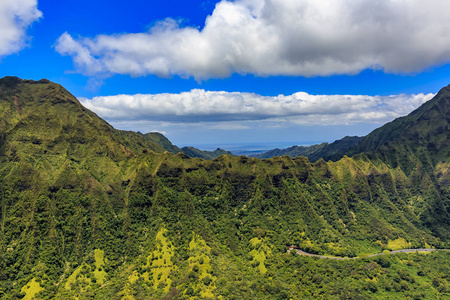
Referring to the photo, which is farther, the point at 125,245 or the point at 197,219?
the point at 197,219

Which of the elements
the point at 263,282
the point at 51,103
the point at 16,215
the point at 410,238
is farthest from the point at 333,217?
the point at 51,103

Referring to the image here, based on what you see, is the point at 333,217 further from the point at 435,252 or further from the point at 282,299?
the point at 282,299

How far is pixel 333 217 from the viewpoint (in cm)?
17275

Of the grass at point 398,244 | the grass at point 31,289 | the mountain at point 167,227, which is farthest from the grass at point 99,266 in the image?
the grass at point 398,244

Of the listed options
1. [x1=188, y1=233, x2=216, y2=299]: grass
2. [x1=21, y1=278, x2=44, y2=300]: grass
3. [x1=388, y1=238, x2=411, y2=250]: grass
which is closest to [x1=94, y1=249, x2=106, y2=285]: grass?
[x1=21, y1=278, x2=44, y2=300]: grass

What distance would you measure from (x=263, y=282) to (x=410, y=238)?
112244mm

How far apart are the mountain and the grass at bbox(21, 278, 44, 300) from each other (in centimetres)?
35

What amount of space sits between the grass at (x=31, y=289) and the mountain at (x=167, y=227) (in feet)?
1.15

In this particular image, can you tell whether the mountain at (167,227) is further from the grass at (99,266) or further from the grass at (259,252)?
the grass at (259,252)

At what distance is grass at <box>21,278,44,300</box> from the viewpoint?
9544 cm

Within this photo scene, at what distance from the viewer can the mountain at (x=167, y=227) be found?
10656cm

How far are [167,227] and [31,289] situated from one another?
53586mm

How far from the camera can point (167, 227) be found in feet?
422

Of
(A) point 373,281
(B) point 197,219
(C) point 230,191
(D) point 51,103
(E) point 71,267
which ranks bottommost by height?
(A) point 373,281
